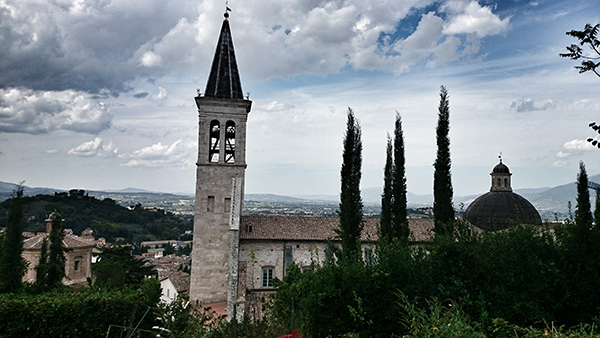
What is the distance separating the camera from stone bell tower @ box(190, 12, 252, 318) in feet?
74.2

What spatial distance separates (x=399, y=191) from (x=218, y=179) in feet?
37.9

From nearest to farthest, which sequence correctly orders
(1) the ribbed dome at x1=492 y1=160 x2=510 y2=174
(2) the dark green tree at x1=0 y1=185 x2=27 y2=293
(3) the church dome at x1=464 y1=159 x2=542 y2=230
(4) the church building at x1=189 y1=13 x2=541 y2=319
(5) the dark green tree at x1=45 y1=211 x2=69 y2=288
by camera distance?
1. (2) the dark green tree at x1=0 y1=185 x2=27 y2=293
2. (5) the dark green tree at x1=45 y1=211 x2=69 y2=288
3. (4) the church building at x1=189 y1=13 x2=541 y2=319
4. (3) the church dome at x1=464 y1=159 x2=542 y2=230
5. (1) the ribbed dome at x1=492 y1=160 x2=510 y2=174

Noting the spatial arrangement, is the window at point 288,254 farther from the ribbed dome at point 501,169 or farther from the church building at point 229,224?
the ribbed dome at point 501,169

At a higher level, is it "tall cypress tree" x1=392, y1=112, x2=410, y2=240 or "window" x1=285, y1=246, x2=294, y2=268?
"tall cypress tree" x1=392, y1=112, x2=410, y2=240

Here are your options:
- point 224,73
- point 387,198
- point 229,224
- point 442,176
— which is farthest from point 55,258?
point 442,176

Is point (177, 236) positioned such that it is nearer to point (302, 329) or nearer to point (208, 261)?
point (208, 261)

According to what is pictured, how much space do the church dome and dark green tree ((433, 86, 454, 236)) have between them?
1273 centimetres

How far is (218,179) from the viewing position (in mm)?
23312

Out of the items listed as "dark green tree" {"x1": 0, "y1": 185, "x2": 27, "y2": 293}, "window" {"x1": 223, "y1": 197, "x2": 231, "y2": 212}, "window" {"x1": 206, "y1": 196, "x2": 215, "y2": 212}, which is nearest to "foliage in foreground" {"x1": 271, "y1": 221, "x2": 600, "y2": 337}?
"window" {"x1": 223, "y1": 197, "x2": 231, "y2": 212}

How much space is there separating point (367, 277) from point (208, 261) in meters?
14.7

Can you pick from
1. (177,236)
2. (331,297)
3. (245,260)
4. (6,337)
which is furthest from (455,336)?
(177,236)

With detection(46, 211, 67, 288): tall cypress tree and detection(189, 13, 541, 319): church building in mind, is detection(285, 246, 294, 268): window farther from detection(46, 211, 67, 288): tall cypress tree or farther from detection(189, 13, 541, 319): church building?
detection(46, 211, 67, 288): tall cypress tree

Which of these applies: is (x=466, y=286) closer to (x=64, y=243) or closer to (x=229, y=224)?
(x=229, y=224)

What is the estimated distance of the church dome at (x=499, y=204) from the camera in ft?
103
